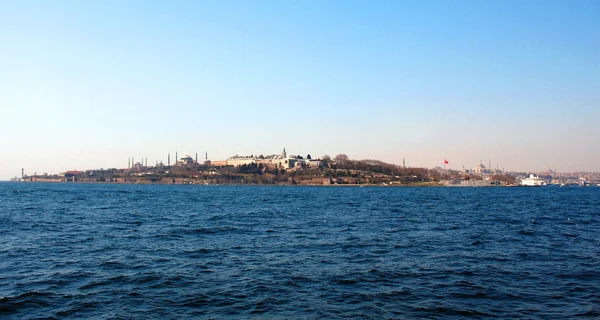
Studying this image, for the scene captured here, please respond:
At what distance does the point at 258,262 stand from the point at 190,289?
6.10 m

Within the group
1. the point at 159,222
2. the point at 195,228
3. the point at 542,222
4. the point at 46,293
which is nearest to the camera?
the point at 46,293

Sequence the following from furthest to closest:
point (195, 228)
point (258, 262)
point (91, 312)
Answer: point (195, 228) < point (258, 262) < point (91, 312)

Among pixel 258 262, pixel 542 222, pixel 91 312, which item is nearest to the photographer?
pixel 91 312

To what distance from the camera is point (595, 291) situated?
19.8 meters

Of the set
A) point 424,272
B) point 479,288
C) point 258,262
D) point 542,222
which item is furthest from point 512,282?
point 542,222

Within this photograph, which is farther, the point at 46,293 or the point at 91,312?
the point at 46,293

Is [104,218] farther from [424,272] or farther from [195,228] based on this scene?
[424,272]

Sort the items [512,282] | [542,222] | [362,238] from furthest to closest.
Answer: [542,222] → [362,238] → [512,282]

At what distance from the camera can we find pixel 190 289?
19375mm

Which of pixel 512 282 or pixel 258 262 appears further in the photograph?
pixel 258 262

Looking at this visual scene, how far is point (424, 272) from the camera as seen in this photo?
75.2ft

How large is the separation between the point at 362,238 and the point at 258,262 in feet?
36.8

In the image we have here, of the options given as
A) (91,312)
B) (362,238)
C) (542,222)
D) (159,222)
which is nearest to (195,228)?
(159,222)

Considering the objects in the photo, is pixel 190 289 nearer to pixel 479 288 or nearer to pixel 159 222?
pixel 479 288
